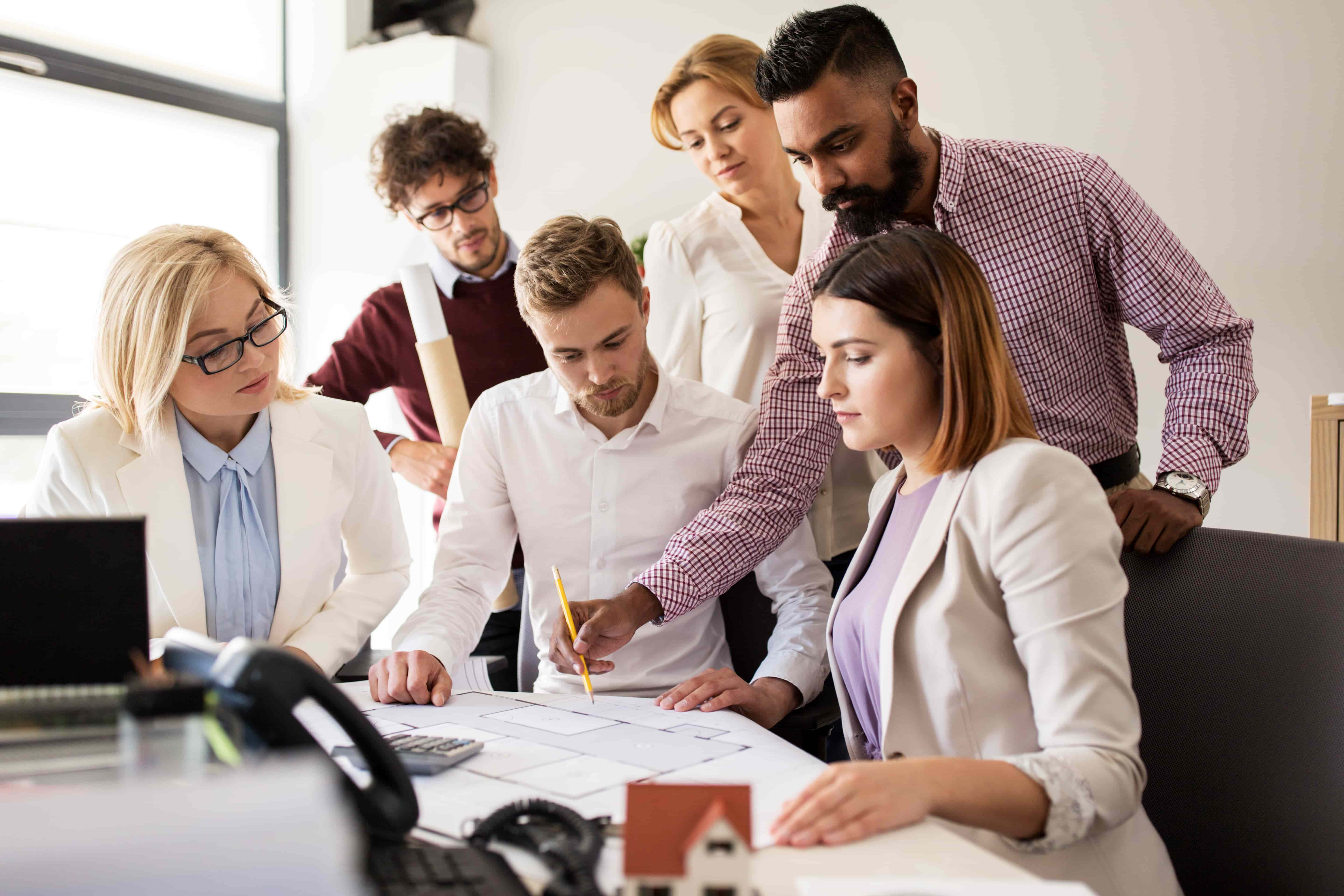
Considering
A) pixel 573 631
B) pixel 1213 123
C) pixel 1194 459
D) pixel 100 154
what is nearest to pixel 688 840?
pixel 573 631

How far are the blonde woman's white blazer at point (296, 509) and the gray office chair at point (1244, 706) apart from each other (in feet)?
4.17

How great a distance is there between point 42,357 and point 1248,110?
429cm

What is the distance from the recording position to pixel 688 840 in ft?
2.17

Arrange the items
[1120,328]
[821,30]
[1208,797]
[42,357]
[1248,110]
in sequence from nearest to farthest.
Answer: [1208,797], [821,30], [1120,328], [1248,110], [42,357]

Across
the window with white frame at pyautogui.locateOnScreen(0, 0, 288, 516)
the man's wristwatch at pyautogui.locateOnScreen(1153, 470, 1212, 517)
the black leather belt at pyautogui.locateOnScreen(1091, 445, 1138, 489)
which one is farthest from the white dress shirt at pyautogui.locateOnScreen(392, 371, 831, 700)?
the window with white frame at pyautogui.locateOnScreen(0, 0, 288, 516)

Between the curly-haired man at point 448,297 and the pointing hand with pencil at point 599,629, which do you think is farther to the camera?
A: the curly-haired man at point 448,297

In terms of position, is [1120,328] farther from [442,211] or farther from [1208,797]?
[442,211]

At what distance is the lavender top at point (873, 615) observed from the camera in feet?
4.19

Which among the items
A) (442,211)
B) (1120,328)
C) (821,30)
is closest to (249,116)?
(442,211)

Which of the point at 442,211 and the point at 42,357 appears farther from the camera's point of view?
the point at 42,357

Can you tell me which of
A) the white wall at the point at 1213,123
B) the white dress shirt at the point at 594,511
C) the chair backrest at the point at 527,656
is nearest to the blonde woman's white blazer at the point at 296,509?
the white dress shirt at the point at 594,511

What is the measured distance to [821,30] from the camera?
161 cm

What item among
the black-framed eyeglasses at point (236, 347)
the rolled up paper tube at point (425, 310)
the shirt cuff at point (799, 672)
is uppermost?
the rolled up paper tube at point (425, 310)

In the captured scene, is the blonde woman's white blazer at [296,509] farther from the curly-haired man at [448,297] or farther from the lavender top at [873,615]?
the lavender top at [873,615]
